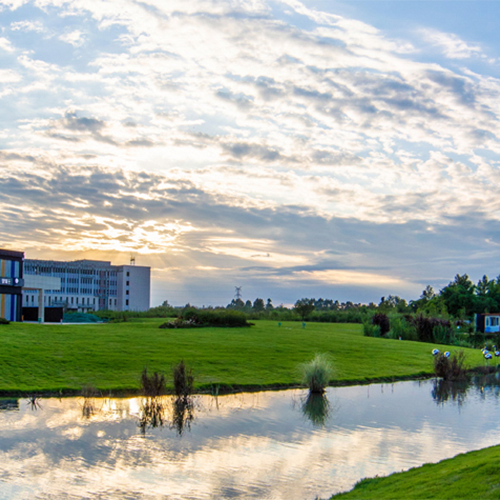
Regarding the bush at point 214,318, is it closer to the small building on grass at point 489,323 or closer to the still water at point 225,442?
the still water at point 225,442

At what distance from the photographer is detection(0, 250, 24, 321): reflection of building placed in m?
43.3

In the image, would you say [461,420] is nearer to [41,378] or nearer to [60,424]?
[60,424]

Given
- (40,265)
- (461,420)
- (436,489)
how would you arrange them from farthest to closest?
(40,265) < (461,420) < (436,489)

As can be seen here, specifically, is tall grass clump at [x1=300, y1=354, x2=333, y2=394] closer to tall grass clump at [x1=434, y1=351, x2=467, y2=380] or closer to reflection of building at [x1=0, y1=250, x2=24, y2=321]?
tall grass clump at [x1=434, y1=351, x2=467, y2=380]

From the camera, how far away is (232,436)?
1312cm

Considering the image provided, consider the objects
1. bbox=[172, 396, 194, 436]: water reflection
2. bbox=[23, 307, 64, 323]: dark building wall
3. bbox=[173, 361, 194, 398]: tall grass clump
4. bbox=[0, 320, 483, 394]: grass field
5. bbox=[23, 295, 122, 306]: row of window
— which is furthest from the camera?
bbox=[23, 295, 122, 306]: row of window

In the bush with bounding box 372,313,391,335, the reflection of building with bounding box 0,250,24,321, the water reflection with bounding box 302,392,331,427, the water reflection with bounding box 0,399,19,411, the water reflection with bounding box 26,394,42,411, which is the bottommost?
the water reflection with bounding box 302,392,331,427

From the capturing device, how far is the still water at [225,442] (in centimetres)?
956

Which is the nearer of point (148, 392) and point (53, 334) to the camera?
point (148, 392)

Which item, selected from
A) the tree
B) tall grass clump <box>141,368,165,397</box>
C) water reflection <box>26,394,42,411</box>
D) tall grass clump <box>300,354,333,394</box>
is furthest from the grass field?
the tree

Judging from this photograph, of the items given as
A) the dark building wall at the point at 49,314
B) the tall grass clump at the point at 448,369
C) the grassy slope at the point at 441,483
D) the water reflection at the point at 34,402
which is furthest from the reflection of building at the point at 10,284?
the grassy slope at the point at 441,483

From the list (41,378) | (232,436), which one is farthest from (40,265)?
(232,436)

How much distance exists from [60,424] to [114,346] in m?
10.8

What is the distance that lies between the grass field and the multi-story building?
9578cm
